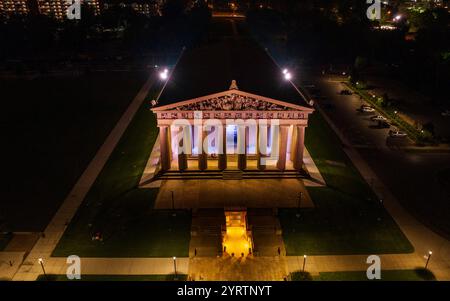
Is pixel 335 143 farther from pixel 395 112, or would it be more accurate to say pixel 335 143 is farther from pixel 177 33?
pixel 177 33

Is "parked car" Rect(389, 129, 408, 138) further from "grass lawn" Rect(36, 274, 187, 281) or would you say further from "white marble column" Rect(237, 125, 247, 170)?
"grass lawn" Rect(36, 274, 187, 281)

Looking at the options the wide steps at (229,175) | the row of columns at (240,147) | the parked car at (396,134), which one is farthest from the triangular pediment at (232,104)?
the parked car at (396,134)

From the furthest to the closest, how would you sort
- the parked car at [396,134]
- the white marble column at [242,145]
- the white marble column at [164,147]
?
the parked car at [396,134]
the white marble column at [164,147]
the white marble column at [242,145]

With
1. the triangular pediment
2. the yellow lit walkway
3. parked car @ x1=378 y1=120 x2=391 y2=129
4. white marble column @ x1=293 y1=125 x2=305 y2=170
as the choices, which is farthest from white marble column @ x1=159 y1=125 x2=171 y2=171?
parked car @ x1=378 y1=120 x2=391 y2=129

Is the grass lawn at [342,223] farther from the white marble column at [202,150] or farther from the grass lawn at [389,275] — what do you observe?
the white marble column at [202,150]

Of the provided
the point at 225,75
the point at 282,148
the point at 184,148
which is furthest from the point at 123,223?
the point at 225,75
